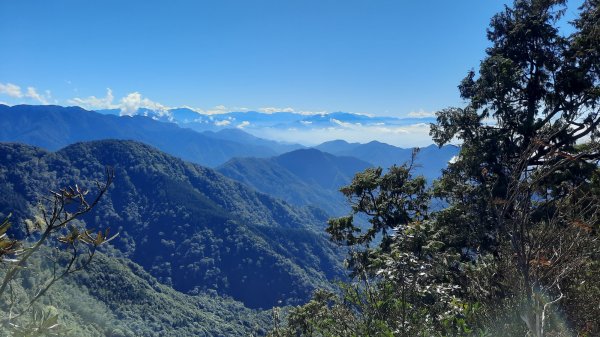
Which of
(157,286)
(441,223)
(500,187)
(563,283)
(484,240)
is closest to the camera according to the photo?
(563,283)

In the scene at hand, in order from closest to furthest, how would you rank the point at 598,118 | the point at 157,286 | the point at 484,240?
the point at 484,240
the point at 598,118
the point at 157,286

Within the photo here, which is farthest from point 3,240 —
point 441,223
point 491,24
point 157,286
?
point 157,286

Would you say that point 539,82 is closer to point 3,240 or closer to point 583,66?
point 583,66

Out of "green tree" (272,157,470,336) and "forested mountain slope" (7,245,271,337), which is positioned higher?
"green tree" (272,157,470,336)

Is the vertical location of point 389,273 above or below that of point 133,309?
above

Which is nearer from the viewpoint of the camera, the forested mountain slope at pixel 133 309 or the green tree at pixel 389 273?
the green tree at pixel 389 273

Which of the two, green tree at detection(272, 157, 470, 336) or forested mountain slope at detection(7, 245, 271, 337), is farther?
forested mountain slope at detection(7, 245, 271, 337)

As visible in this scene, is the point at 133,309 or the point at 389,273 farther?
the point at 133,309

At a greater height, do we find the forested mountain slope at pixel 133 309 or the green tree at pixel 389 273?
the green tree at pixel 389 273

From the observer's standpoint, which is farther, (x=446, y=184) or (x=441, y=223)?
(x=446, y=184)

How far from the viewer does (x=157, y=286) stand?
17888cm

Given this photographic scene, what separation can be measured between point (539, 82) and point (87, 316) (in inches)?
5319

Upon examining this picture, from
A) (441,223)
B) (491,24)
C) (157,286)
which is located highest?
(491,24)

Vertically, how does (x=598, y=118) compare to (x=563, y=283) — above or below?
above
